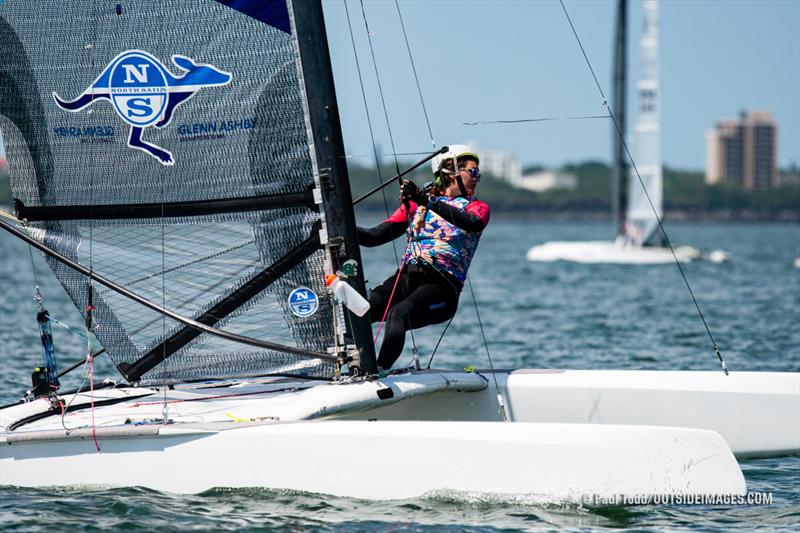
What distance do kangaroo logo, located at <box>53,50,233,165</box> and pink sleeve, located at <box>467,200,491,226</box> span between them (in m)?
1.16

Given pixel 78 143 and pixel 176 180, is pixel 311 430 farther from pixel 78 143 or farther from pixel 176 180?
pixel 78 143

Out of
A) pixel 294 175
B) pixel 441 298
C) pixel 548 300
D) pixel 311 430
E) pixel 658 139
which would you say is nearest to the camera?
pixel 311 430

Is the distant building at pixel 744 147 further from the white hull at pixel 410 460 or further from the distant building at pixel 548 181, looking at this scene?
the white hull at pixel 410 460

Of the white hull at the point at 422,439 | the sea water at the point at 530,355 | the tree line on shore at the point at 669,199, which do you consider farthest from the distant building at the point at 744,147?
the white hull at the point at 422,439

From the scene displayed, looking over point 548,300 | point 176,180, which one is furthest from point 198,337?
point 548,300

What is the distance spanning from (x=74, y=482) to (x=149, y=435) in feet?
1.20

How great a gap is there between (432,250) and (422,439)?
4.05 feet

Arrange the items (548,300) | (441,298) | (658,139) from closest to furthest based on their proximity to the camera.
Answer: (441,298) → (548,300) → (658,139)

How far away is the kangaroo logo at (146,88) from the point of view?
502cm

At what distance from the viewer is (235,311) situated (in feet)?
17.1

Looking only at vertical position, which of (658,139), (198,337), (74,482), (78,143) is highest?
(658,139)

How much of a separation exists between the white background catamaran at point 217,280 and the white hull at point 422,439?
10mm

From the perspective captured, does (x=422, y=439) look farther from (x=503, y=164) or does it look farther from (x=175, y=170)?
(x=503, y=164)

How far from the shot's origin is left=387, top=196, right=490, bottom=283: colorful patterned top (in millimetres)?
5430
